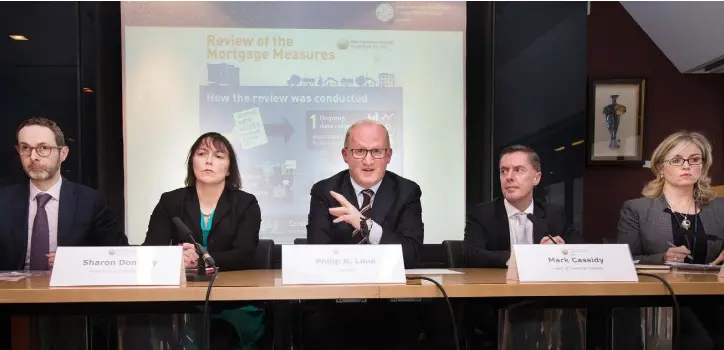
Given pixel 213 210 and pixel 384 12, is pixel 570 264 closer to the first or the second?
pixel 213 210

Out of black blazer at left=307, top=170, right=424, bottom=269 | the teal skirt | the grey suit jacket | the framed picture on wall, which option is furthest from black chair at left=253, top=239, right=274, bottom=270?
the framed picture on wall

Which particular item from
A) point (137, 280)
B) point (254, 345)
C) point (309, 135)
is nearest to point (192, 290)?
point (137, 280)

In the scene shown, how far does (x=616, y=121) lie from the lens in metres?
4.32

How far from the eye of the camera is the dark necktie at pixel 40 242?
2.56 m

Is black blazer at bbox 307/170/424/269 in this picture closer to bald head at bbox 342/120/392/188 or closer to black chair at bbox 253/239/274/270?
bald head at bbox 342/120/392/188

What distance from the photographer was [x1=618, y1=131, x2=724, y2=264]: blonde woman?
2580mm

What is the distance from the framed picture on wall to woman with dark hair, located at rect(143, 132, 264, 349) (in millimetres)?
2802

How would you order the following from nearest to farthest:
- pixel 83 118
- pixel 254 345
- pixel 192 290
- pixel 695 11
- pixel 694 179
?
pixel 192 290
pixel 254 345
pixel 694 179
pixel 83 118
pixel 695 11

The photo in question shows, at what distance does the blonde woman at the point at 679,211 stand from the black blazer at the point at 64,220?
8.00ft

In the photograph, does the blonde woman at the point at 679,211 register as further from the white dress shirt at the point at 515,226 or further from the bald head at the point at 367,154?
the bald head at the point at 367,154

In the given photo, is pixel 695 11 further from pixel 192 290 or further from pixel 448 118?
pixel 192 290

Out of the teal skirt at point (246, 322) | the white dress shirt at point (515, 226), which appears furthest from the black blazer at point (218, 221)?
the white dress shirt at point (515, 226)

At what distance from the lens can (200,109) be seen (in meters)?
3.29

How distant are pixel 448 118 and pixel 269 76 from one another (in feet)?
3.48
